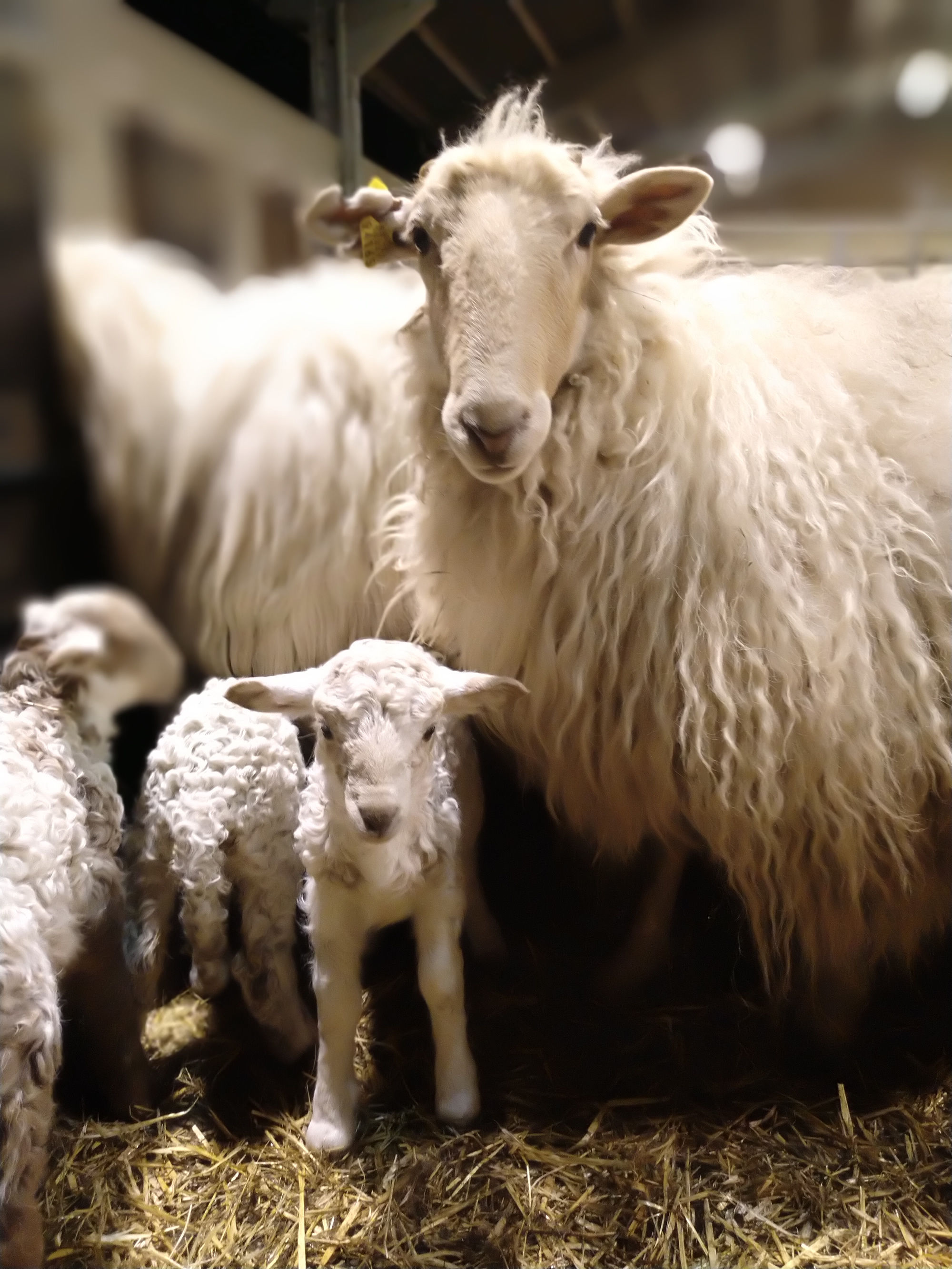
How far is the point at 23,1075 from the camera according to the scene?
1.00 meters

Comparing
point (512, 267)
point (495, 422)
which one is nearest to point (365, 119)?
point (512, 267)

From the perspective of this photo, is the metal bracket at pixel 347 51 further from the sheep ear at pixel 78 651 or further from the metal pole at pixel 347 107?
the sheep ear at pixel 78 651

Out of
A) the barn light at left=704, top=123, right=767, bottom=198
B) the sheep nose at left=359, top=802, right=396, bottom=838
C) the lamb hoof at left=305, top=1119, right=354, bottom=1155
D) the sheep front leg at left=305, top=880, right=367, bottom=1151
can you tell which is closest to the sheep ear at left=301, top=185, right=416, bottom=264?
the barn light at left=704, top=123, right=767, bottom=198

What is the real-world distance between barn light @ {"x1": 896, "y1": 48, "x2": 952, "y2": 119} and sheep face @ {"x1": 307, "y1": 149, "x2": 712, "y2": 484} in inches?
13.2

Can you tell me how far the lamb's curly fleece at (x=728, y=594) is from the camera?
4.17 ft

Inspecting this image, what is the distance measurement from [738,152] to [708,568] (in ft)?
2.01

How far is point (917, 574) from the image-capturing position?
1.36 m

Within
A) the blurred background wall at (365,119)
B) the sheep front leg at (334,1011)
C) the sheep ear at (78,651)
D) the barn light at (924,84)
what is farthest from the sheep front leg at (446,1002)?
the barn light at (924,84)

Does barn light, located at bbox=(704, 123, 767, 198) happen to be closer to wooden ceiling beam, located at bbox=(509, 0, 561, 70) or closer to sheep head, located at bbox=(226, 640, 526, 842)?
wooden ceiling beam, located at bbox=(509, 0, 561, 70)

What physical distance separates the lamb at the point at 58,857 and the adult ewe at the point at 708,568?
0.55 m

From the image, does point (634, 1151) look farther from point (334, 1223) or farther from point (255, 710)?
point (255, 710)

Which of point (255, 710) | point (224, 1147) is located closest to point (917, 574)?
point (255, 710)

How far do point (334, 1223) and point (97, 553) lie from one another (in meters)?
0.95

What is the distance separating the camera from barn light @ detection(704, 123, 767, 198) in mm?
1247
